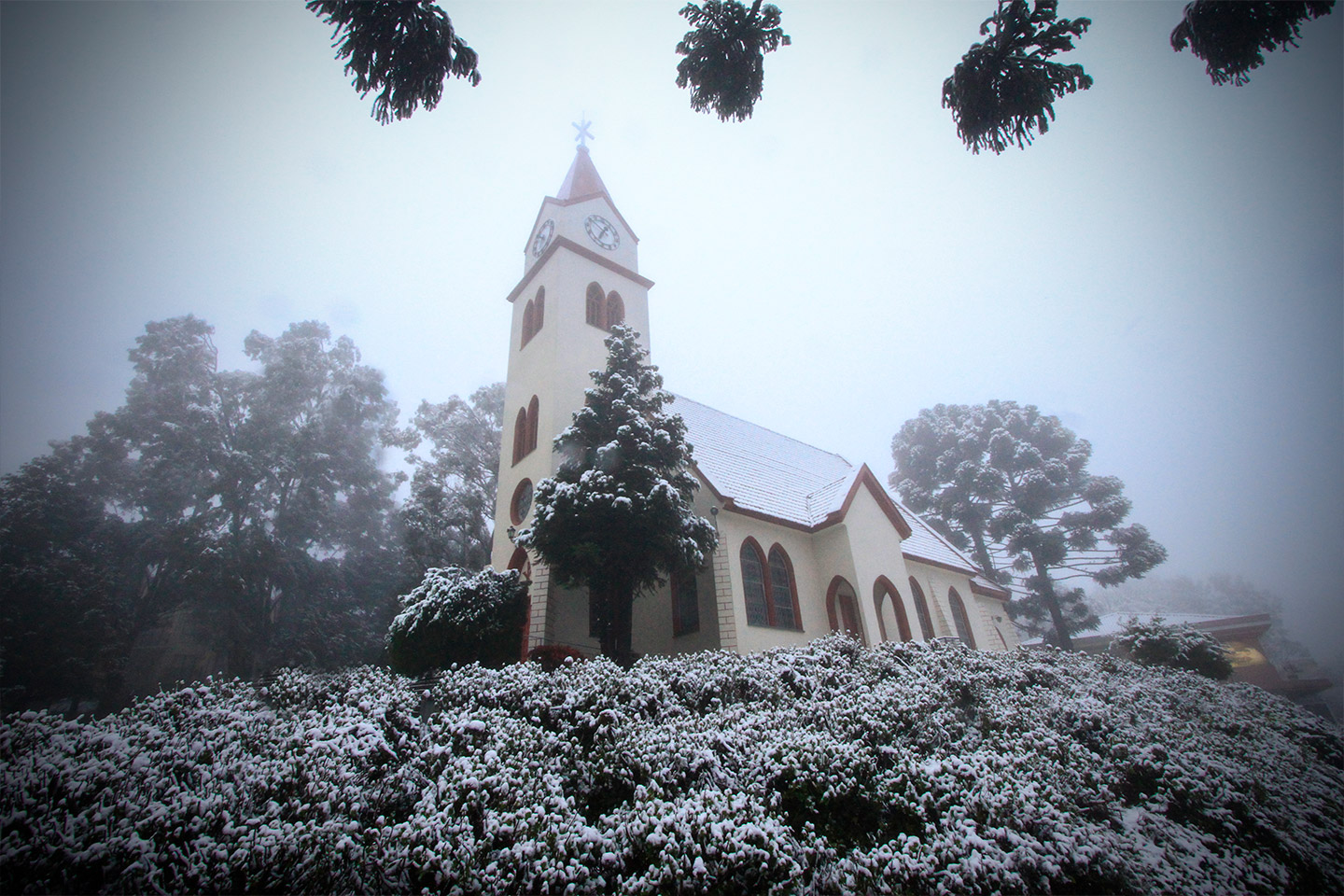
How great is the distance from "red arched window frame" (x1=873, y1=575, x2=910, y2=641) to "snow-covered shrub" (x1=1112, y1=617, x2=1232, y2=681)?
7.19m

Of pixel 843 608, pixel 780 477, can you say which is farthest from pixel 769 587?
pixel 780 477

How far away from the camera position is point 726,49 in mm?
4055

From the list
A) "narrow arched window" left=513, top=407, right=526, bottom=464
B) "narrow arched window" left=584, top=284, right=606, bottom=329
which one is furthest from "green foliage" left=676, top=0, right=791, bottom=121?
"narrow arched window" left=584, top=284, right=606, bottom=329

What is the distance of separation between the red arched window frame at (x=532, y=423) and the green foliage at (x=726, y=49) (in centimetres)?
1337

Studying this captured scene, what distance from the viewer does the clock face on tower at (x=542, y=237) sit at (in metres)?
20.8

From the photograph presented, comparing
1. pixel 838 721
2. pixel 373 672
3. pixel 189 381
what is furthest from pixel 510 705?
pixel 189 381

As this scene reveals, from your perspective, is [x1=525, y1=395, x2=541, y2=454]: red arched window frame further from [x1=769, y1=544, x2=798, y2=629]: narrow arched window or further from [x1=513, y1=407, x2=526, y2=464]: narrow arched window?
[x1=769, y1=544, x2=798, y2=629]: narrow arched window

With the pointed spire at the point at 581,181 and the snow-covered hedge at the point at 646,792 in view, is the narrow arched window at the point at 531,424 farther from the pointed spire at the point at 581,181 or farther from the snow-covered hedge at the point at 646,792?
the snow-covered hedge at the point at 646,792

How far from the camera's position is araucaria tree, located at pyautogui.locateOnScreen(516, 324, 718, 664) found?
38.8ft

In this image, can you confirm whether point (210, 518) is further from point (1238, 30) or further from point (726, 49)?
point (1238, 30)

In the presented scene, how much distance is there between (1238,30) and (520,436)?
16445 millimetres

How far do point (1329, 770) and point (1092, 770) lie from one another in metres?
4.90

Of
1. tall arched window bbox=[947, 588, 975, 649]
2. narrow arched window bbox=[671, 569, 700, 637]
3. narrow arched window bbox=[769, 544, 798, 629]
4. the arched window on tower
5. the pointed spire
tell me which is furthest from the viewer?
the pointed spire

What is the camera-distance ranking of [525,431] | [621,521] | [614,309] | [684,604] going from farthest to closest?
[614,309]
[525,431]
[684,604]
[621,521]
